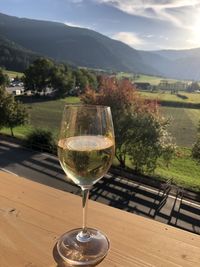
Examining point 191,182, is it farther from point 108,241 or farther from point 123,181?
point 108,241

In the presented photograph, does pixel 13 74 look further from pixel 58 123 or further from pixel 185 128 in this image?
pixel 185 128

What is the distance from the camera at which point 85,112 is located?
98 cm

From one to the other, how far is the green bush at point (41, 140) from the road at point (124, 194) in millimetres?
2296

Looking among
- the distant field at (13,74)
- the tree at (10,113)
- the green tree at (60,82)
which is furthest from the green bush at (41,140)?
the distant field at (13,74)

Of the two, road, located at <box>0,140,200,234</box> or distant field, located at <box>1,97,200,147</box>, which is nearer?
road, located at <box>0,140,200,234</box>

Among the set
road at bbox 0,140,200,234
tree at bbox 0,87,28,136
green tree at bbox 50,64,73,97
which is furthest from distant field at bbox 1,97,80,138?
road at bbox 0,140,200,234

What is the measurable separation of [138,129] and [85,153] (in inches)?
750

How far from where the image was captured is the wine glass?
0.94 metres

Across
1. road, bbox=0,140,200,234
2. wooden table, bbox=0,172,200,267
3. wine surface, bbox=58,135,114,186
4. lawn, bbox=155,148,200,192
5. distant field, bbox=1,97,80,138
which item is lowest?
distant field, bbox=1,97,80,138

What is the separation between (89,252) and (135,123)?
19093mm

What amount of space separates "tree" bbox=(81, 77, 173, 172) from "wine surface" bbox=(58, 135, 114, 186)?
722 inches

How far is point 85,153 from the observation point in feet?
3.08

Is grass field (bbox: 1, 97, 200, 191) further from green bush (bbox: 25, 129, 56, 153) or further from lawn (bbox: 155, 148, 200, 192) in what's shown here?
green bush (bbox: 25, 129, 56, 153)

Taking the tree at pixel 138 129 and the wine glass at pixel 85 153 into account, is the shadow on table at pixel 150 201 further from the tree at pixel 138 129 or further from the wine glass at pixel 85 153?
the wine glass at pixel 85 153
